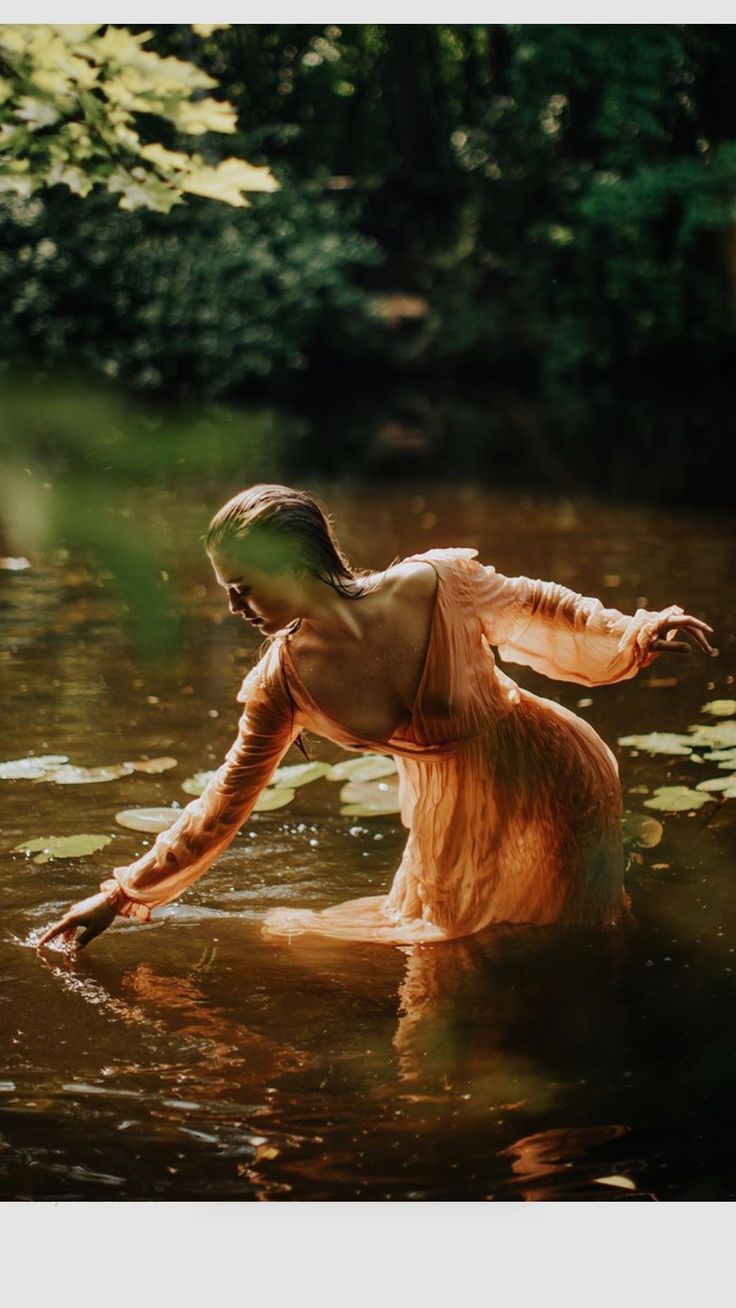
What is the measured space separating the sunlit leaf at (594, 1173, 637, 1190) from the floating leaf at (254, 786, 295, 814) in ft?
7.55

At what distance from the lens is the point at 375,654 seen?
3.45 meters

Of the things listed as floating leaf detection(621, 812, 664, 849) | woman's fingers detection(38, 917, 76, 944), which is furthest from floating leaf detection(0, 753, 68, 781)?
floating leaf detection(621, 812, 664, 849)

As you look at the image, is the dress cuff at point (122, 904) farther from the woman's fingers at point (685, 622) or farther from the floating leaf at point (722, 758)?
the floating leaf at point (722, 758)

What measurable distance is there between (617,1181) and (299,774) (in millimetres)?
2613

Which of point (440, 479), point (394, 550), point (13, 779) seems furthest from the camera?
point (440, 479)

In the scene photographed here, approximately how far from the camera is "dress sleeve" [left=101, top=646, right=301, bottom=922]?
11.6ft

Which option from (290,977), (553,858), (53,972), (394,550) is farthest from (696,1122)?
(394,550)

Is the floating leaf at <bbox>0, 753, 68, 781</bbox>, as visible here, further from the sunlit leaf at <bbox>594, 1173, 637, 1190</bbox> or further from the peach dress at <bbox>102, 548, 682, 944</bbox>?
the sunlit leaf at <bbox>594, 1173, 637, 1190</bbox>

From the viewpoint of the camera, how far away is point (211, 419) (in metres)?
1.15

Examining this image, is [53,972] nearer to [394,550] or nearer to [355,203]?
[394,550]

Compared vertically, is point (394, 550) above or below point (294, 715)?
below

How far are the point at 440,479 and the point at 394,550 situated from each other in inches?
120

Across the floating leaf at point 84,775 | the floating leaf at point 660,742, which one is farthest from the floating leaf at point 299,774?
the floating leaf at point 660,742

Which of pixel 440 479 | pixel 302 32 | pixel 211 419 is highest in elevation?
pixel 302 32
